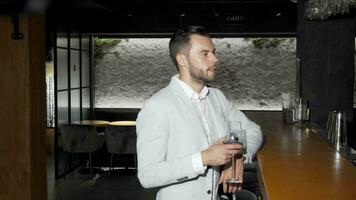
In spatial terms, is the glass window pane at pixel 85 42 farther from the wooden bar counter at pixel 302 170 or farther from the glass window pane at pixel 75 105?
the wooden bar counter at pixel 302 170

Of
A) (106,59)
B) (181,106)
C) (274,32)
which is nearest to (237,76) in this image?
(274,32)

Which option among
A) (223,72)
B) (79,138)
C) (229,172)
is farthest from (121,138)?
(229,172)

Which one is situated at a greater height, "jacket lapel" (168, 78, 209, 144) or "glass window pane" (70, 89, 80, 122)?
"jacket lapel" (168, 78, 209, 144)

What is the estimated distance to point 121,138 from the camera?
7.30m

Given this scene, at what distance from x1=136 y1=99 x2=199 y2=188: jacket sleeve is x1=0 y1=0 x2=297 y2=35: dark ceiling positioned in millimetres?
6292

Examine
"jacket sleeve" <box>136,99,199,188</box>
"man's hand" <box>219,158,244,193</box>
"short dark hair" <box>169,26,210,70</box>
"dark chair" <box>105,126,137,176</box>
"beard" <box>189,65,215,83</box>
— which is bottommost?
"dark chair" <box>105,126,137,176</box>

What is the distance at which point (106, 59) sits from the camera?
29.8 ft

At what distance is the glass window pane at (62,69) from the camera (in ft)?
24.0

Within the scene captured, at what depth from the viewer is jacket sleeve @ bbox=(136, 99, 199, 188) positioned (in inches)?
72.8

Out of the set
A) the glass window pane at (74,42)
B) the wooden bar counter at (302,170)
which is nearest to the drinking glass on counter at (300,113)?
the wooden bar counter at (302,170)

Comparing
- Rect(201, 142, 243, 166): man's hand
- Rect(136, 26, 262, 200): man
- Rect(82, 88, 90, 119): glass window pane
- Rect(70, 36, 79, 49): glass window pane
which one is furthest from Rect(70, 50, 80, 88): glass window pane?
Rect(201, 142, 243, 166): man's hand

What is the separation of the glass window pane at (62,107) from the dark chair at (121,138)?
81 centimetres

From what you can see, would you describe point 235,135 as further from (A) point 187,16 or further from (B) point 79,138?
(A) point 187,16

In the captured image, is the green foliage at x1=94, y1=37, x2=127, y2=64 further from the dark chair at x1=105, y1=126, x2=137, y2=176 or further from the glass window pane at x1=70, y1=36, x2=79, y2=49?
the dark chair at x1=105, y1=126, x2=137, y2=176
